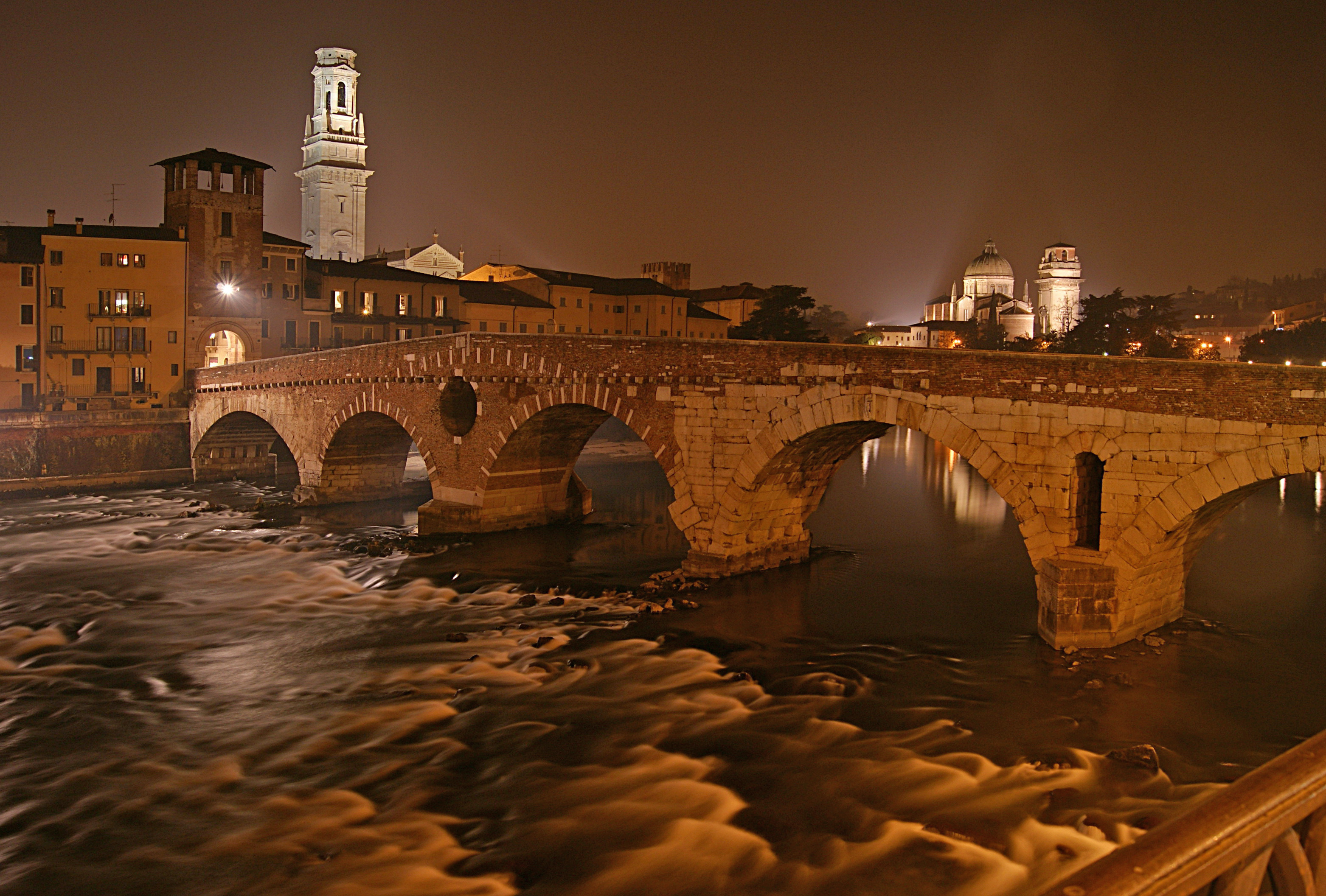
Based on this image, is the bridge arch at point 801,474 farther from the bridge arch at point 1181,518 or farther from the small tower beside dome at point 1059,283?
the small tower beside dome at point 1059,283

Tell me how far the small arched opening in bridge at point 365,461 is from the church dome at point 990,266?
303ft

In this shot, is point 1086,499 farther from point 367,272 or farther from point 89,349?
point 367,272


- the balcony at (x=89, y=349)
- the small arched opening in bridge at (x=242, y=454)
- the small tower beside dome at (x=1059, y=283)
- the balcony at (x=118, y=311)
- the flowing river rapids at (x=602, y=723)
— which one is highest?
the small tower beside dome at (x=1059, y=283)

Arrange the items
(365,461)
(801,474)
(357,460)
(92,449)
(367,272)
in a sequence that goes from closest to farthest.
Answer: (801,474) < (357,460) < (365,461) < (92,449) < (367,272)

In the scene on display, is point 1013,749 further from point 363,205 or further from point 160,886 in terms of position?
point 363,205

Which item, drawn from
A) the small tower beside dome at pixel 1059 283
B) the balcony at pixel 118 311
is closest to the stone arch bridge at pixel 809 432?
the balcony at pixel 118 311

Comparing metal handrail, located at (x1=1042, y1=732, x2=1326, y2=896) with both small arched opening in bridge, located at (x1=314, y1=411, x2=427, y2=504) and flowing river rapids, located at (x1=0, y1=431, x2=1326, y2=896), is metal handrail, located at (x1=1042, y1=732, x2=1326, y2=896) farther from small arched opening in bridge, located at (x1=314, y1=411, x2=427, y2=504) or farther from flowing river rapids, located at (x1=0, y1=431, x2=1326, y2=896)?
small arched opening in bridge, located at (x1=314, y1=411, x2=427, y2=504)

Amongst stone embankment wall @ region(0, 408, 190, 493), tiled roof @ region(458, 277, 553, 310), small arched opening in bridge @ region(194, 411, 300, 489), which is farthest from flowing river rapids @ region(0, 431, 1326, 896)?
tiled roof @ region(458, 277, 553, 310)

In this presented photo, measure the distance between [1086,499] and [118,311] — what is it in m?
37.0

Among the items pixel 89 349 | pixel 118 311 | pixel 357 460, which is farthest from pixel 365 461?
pixel 118 311

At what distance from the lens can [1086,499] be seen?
1322cm

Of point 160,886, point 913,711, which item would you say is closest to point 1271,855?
point 160,886

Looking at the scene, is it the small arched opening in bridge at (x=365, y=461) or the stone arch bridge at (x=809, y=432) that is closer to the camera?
Result: the stone arch bridge at (x=809, y=432)

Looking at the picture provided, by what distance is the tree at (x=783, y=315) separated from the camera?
4731cm
